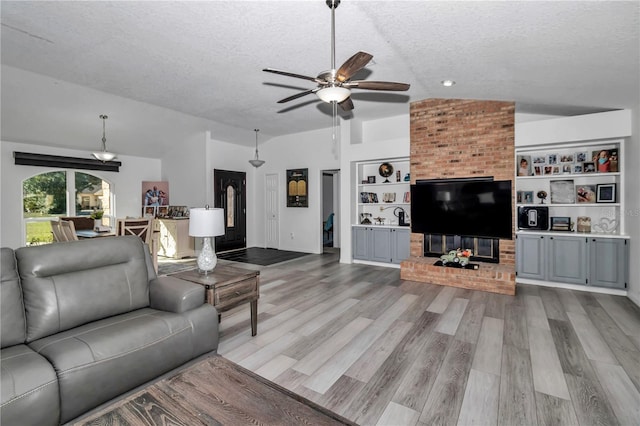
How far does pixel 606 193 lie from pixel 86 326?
20.2 feet

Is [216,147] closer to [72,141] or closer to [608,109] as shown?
[72,141]

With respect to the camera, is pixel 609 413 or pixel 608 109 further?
pixel 608 109

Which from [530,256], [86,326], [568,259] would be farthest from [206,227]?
[568,259]

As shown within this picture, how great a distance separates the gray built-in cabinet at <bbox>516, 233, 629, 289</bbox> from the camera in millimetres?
4176

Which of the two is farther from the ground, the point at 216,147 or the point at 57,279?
the point at 216,147

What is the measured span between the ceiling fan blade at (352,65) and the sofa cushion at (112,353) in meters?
2.17

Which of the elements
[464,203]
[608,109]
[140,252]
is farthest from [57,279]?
[608,109]

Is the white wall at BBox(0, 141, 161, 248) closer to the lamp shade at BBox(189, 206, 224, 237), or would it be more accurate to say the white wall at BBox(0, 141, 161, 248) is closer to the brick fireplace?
the lamp shade at BBox(189, 206, 224, 237)

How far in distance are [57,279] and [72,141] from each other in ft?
21.3

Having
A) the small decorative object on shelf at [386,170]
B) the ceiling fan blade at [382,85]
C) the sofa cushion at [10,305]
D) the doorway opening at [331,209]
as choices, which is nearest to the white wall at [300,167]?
the doorway opening at [331,209]

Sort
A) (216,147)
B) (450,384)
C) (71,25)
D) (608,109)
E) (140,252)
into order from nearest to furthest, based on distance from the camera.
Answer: (450,384)
(140,252)
(71,25)
(608,109)
(216,147)

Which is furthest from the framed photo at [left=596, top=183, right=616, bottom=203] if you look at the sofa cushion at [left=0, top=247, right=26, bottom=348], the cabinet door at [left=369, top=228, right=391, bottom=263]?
the sofa cushion at [left=0, top=247, right=26, bottom=348]

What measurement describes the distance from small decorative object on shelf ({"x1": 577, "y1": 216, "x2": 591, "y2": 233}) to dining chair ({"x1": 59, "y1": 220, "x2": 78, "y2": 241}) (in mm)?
7580

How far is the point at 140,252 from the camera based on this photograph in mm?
2605
